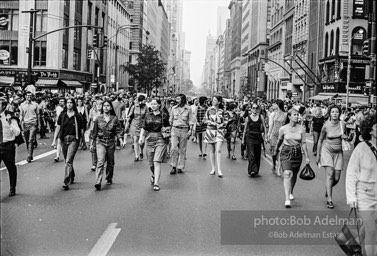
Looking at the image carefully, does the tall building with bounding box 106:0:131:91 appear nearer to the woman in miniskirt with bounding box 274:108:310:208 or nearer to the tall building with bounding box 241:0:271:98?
the tall building with bounding box 241:0:271:98

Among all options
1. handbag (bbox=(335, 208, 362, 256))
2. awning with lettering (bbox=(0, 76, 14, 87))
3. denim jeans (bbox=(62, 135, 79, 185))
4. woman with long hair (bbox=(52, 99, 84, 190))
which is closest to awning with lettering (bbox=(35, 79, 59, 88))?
A: awning with lettering (bbox=(0, 76, 14, 87))

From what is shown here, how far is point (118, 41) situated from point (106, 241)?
8176 cm

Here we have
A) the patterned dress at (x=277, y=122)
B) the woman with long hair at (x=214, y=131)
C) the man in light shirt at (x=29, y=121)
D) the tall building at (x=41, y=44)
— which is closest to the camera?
the woman with long hair at (x=214, y=131)

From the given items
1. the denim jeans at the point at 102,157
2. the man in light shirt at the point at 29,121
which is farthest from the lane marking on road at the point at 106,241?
the man in light shirt at the point at 29,121

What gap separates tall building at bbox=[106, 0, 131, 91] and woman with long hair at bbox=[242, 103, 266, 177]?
169ft

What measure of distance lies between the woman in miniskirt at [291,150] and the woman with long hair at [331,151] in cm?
32

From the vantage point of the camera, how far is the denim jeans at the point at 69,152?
10969mm

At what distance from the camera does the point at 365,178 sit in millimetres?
5727

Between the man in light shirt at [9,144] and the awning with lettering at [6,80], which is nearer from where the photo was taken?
the man in light shirt at [9,144]

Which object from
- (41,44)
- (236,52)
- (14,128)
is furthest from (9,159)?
(236,52)

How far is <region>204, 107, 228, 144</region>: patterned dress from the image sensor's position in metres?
13.6

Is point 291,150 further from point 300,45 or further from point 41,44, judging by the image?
point 300,45

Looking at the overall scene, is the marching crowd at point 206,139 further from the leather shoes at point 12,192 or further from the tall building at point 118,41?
the tall building at point 118,41

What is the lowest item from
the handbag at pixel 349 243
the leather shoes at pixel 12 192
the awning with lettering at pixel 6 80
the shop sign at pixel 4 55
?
the leather shoes at pixel 12 192
